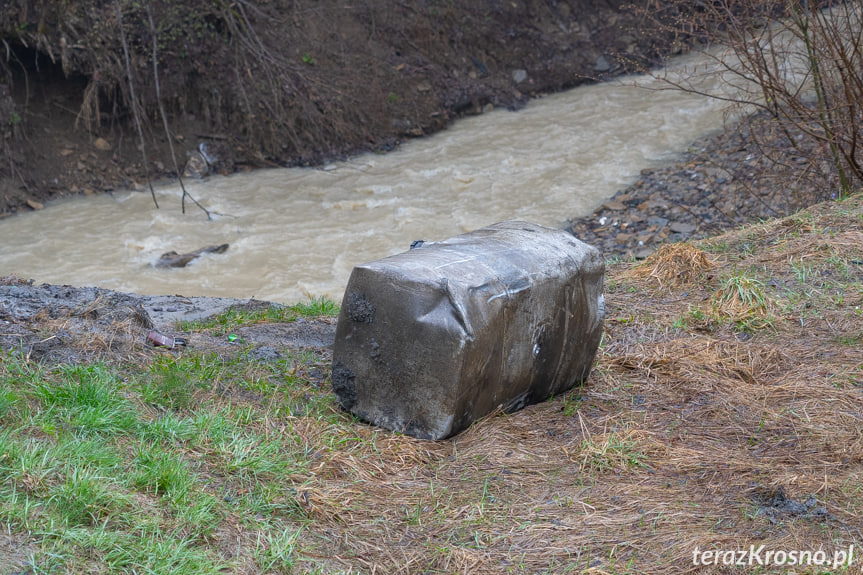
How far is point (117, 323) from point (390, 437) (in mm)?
1634

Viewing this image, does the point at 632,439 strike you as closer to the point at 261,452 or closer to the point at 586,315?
the point at 586,315

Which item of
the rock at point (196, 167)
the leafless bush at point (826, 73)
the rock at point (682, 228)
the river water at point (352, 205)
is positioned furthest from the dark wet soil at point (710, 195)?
the rock at point (196, 167)

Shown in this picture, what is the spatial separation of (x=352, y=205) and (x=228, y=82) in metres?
3.22

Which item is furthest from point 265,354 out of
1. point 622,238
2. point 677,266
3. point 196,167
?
point 196,167

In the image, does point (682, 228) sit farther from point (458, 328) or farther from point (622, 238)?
point (458, 328)

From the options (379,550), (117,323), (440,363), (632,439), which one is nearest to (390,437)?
(440,363)

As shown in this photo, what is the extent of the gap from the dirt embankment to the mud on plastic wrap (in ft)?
22.2

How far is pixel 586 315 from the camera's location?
3.62 metres

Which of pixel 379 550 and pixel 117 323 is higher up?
pixel 117 323

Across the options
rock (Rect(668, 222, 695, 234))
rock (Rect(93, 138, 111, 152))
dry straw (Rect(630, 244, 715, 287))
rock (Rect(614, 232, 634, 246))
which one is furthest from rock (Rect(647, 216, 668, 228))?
rock (Rect(93, 138, 111, 152))

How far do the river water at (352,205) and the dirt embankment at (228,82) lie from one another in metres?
0.52

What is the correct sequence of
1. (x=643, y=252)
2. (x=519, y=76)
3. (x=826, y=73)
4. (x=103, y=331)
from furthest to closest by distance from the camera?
(x=519, y=76) → (x=643, y=252) → (x=826, y=73) → (x=103, y=331)

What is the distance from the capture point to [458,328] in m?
3.03

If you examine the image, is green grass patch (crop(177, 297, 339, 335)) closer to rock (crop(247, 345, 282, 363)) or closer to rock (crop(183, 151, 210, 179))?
rock (crop(247, 345, 282, 363))
